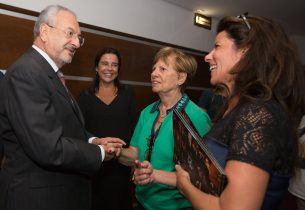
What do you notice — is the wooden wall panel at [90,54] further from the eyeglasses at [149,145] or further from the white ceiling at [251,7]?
the eyeglasses at [149,145]

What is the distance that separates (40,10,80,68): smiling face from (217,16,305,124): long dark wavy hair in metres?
1.02

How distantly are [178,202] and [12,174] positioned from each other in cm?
87

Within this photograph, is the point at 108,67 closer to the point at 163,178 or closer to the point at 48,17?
the point at 48,17

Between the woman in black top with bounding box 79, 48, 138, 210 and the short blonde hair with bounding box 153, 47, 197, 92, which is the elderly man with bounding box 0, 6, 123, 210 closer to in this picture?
the short blonde hair with bounding box 153, 47, 197, 92

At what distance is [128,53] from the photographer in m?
3.53

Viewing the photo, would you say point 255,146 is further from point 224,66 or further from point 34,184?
point 34,184

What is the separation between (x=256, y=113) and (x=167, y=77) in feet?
3.34

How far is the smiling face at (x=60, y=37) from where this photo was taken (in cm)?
156

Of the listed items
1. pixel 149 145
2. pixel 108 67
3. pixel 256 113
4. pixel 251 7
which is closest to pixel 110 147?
pixel 149 145

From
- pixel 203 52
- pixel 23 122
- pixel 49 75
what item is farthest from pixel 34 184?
pixel 203 52

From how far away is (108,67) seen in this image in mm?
2697

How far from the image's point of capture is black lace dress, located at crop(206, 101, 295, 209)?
0.79 meters

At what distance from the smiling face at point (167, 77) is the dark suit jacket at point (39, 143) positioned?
21.8 inches

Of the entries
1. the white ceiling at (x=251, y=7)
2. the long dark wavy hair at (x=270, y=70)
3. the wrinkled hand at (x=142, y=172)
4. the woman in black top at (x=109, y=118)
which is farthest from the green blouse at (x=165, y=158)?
the white ceiling at (x=251, y=7)
